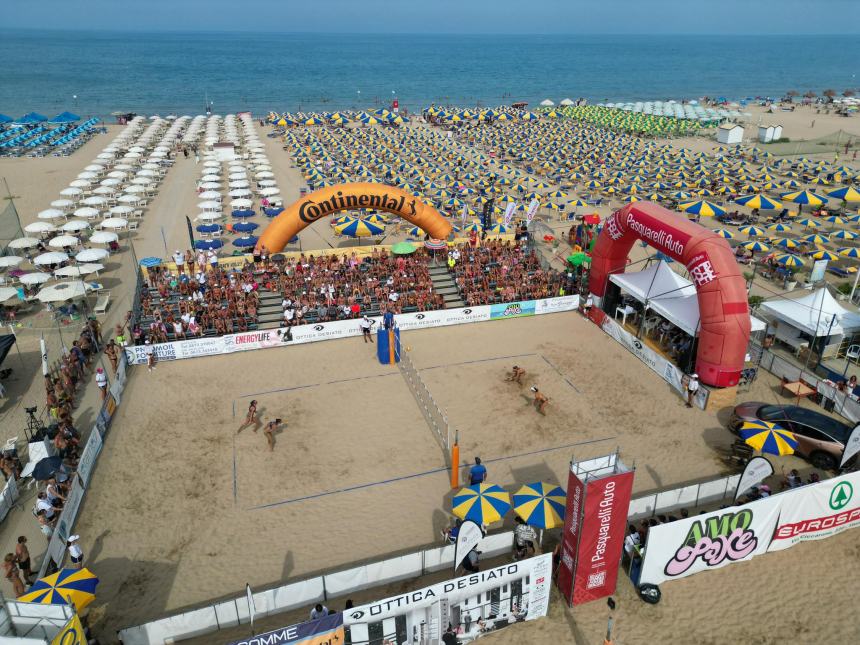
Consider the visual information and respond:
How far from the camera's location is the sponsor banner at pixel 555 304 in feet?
74.0

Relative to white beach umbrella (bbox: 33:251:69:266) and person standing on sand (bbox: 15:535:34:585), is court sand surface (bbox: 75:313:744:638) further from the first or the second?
white beach umbrella (bbox: 33:251:69:266)

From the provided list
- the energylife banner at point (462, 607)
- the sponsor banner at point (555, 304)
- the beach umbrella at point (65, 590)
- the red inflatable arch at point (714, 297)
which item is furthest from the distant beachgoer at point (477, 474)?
the sponsor banner at point (555, 304)

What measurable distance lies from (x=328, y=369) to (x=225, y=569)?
8.16 meters

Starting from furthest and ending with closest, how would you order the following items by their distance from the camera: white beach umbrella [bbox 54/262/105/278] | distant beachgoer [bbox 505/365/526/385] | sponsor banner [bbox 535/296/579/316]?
white beach umbrella [bbox 54/262/105/278]
sponsor banner [bbox 535/296/579/316]
distant beachgoer [bbox 505/365/526/385]

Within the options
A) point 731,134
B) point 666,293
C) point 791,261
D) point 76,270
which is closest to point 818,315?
point 666,293

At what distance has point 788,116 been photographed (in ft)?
A: 259

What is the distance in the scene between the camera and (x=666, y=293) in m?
19.4

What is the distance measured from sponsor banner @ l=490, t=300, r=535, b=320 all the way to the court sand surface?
1.23 m

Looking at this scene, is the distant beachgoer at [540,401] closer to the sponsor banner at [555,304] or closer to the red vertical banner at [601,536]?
the red vertical banner at [601,536]

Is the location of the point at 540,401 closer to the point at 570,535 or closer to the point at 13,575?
the point at 570,535

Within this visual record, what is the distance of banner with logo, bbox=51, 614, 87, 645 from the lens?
7.03 m

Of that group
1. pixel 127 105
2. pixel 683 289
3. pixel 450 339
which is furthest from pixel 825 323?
pixel 127 105

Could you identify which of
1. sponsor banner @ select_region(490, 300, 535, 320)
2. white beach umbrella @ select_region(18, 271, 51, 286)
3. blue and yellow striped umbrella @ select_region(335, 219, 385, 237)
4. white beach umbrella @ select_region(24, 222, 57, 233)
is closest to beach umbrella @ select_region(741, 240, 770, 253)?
sponsor banner @ select_region(490, 300, 535, 320)

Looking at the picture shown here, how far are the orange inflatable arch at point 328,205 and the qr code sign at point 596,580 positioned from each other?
17.7 meters
